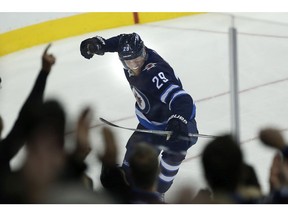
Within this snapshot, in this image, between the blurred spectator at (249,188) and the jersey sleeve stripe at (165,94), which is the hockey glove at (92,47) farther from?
the blurred spectator at (249,188)

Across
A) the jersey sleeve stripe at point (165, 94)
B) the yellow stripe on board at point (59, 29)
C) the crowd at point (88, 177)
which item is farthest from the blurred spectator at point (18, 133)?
the yellow stripe on board at point (59, 29)

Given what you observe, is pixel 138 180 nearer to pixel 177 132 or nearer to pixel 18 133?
pixel 18 133

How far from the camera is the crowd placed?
4.95 feet

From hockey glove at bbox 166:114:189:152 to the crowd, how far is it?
336 mm

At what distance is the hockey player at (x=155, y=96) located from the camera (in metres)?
2.10

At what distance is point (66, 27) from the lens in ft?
10.0

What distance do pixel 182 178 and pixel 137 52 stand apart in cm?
52

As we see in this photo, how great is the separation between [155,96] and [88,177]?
546 millimetres

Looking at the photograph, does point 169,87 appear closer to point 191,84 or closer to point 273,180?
point 191,84

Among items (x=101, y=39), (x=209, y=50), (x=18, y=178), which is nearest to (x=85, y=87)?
(x=101, y=39)

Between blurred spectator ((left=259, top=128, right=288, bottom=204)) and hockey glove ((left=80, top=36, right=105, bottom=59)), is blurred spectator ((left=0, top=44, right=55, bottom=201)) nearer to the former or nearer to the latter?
hockey glove ((left=80, top=36, right=105, bottom=59))

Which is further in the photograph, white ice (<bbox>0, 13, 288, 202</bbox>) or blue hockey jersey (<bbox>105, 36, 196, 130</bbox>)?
blue hockey jersey (<bbox>105, 36, 196, 130</bbox>)

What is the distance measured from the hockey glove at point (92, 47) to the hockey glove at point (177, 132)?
40cm

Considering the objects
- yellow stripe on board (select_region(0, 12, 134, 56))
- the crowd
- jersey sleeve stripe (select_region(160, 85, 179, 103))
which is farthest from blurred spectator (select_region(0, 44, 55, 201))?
yellow stripe on board (select_region(0, 12, 134, 56))
